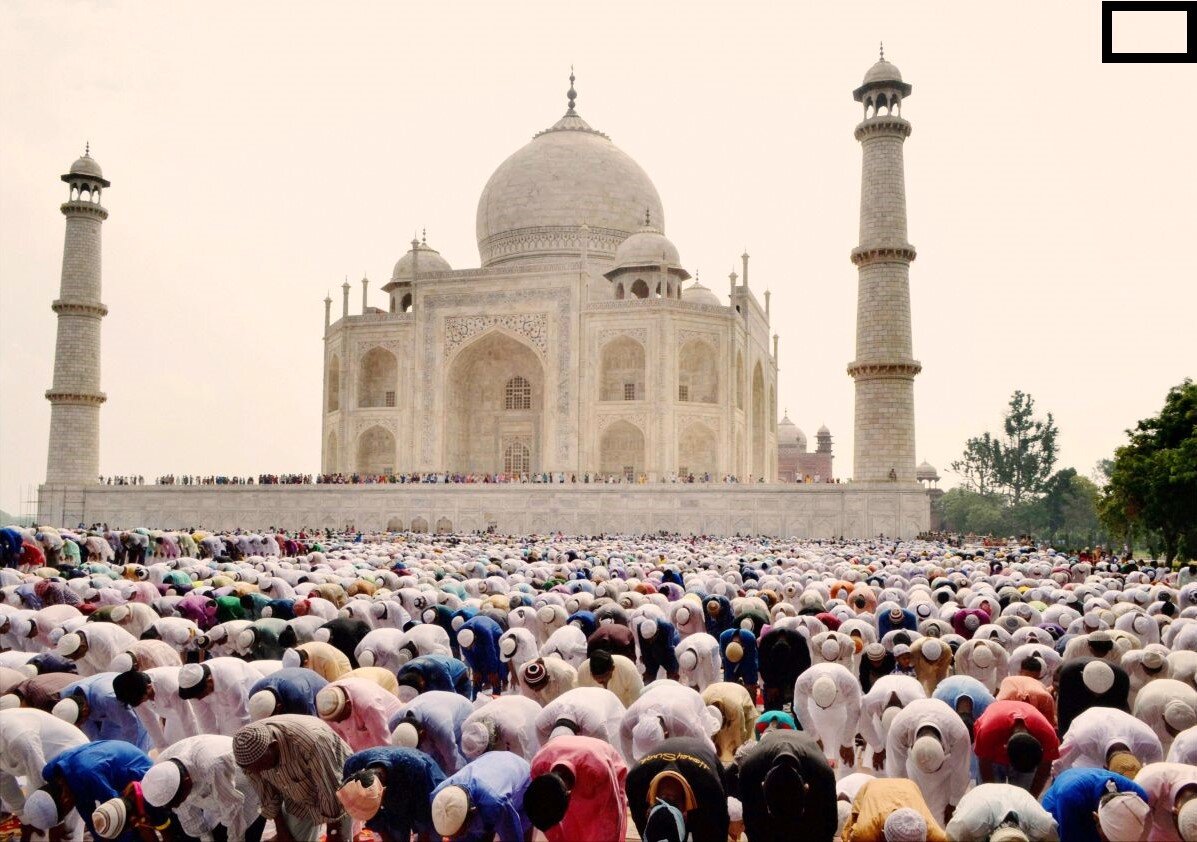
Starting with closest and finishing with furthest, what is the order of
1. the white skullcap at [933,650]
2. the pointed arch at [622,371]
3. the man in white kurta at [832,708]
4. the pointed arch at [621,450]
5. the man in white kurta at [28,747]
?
the man in white kurta at [28,747] < the man in white kurta at [832,708] < the white skullcap at [933,650] < the pointed arch at [621,450] < the pointed arch at [622,371]

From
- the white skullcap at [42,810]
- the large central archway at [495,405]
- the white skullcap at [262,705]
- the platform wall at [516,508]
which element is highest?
the large central archway at [495,405]

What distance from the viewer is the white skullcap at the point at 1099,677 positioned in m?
7.34

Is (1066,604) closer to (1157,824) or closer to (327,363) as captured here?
(1157,824)

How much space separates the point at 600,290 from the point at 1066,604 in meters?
30.2

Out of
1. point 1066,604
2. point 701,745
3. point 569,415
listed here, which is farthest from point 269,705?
point 569,415

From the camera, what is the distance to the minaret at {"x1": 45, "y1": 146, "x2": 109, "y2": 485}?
37.9m

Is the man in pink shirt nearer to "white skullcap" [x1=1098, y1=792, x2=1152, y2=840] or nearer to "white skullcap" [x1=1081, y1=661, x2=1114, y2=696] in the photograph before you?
"white skullcap" [x1=1098, y1=792, x2=1152, y2=840]

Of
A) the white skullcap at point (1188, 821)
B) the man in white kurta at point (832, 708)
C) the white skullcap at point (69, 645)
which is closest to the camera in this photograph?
the white skullcap at point (1188, 821)

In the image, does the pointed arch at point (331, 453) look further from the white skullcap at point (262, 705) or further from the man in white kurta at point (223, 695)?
the white skullcap at point (262, 705)

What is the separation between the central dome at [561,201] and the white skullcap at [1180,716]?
37461 mm

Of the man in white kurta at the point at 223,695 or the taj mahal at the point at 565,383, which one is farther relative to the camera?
the taj mahal at the point at 565,383

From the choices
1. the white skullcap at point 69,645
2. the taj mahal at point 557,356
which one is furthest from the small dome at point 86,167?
the white skullcap at point 69,645

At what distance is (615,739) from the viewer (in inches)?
267

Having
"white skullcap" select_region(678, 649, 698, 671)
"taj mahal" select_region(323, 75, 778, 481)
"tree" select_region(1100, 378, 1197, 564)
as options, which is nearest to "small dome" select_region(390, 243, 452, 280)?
"taj mahal" select_region(323, 75, 778, 481)
